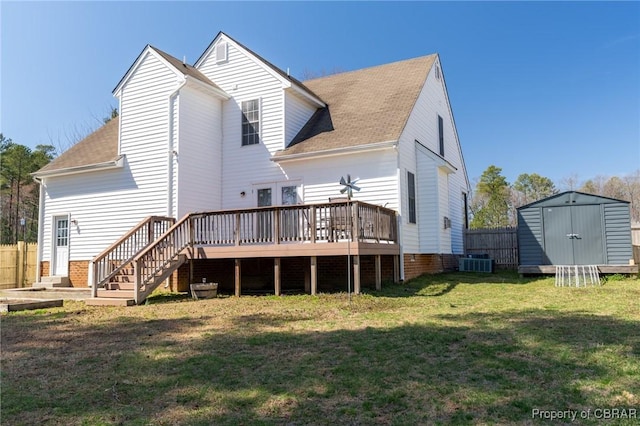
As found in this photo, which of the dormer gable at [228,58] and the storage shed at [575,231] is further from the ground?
the dormer gable at [228,58]

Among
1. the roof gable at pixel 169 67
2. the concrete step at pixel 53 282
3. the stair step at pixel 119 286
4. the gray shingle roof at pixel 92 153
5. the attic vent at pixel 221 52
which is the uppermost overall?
the attic vent at pixel 221 52

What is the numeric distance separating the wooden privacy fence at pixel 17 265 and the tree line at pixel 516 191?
84.8 ft

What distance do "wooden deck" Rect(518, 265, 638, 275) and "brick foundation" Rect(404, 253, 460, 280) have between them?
252 cm

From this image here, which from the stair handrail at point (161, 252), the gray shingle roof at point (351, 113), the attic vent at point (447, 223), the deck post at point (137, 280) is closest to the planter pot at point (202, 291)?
the stair handrail at point (161, 252)

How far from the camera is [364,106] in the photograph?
14727mm

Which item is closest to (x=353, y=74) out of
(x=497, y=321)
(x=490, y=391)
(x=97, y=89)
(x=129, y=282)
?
(x=129, y=282)

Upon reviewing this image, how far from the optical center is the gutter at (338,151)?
474 inches

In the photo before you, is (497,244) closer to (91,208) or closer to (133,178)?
(133,178)

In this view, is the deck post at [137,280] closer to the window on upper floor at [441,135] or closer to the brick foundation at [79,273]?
the brick foundation at [79,273]

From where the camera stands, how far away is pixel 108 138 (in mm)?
16312

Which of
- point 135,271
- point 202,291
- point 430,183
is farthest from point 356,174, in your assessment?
point 135,271

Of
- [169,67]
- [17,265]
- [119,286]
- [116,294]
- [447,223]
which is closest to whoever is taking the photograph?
[116,294]

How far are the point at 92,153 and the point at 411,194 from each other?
37.0ft

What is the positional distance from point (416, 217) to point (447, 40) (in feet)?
30.3
